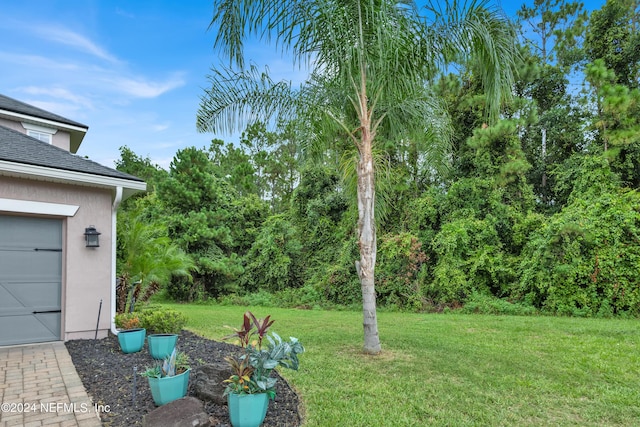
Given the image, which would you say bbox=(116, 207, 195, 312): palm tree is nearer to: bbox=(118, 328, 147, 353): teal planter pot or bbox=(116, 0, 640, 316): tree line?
bbox=(116, 0, 640, 316): tree line

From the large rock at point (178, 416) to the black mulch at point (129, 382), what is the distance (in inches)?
8.3

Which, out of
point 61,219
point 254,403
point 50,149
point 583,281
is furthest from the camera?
point 583,281

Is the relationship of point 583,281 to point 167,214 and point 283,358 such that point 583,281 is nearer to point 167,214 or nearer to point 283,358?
point 283,358

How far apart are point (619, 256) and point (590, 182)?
2.65 metres

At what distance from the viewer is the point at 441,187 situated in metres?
14.6

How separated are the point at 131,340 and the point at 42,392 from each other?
1.55 metres

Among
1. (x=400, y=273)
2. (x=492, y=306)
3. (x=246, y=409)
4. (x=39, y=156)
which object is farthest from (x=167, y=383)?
(x=400, y=273)

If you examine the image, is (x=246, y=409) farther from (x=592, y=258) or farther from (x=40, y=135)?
(x=592, y=258)

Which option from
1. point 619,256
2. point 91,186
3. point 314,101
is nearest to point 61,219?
point 91,186

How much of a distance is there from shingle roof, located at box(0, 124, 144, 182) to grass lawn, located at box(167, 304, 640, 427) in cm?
391

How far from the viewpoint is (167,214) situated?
1766 centimetres

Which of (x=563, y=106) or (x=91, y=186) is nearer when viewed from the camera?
(x=91, y=186)

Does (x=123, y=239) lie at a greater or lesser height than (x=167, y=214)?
lesser

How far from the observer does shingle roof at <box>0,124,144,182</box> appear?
5859 mm
